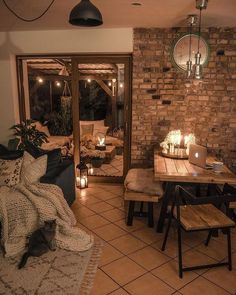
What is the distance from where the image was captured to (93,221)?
10.8ft

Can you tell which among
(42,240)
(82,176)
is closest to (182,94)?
(82,176)

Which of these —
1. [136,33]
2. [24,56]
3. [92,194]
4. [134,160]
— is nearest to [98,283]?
[92,194]

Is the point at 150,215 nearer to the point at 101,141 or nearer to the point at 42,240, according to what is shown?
the point at 42,240

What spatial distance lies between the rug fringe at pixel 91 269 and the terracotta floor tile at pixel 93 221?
34 cm

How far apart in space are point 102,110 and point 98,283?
11.1 ft

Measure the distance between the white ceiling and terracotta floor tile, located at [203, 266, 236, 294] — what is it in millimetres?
2659

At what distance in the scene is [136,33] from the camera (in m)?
3.95

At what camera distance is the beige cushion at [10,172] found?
3.09m

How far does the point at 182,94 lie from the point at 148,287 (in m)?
2.77

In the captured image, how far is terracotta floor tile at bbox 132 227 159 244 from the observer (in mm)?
2900

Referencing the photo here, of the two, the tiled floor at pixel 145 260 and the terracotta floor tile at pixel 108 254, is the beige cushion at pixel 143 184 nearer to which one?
the tiled floor at pixel 145 260

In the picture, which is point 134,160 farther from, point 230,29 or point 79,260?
point 230,29

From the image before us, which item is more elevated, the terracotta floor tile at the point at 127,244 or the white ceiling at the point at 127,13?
the white ceiling at the point at 127,13

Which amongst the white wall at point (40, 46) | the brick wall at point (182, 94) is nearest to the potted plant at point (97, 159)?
the brick wall at point (182, 94)
